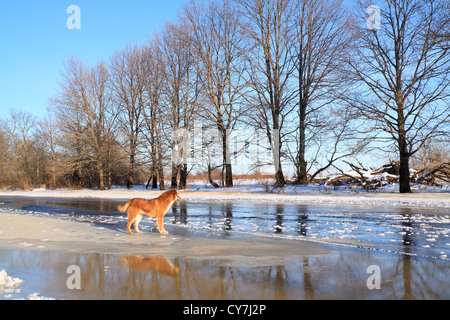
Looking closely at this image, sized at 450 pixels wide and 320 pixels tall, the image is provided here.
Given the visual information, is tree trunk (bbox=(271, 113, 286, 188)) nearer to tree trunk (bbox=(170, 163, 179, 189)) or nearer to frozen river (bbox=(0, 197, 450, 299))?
tree trunk (bbox=(170, 163, 179, 189))

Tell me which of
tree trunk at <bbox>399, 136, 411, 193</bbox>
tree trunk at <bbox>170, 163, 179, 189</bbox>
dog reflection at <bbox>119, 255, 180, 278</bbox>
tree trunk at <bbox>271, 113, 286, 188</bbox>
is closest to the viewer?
dog reflection at <bbox>119, 255, 180, 278</bbox>

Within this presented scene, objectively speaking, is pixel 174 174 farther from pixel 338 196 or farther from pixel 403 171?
pixel 403 171

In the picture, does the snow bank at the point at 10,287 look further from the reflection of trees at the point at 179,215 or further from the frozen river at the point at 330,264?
the reflection of trees at the point at 179,215

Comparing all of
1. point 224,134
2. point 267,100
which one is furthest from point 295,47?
point 224,134

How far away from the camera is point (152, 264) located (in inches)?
218

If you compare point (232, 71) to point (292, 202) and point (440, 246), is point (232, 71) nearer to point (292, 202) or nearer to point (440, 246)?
point (292, 202)

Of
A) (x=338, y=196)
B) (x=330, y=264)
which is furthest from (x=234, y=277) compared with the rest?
(x=338, y=196)

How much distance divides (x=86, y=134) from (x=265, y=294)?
37.5 m

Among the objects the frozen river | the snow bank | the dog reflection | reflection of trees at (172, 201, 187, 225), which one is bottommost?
reflection of trees at (172, 201, 187, 225)

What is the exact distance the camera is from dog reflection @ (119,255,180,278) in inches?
201

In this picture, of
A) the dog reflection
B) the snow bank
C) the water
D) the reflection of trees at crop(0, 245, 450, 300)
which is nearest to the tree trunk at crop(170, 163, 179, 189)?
the water

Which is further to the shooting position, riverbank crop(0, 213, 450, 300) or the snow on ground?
the snow on ground

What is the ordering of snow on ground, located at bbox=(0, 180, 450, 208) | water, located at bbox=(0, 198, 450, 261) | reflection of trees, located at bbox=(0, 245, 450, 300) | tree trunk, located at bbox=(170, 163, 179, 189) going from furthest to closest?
1. tree trunk, located at bbox=(170, 163, 179, 189)
2. snow on ground, located at bbox=(0, 180, 450, 208)
3. water, located at bbox=(0, 198, 450, 261)
4. reflection of trees, located at bbox=(0, 245, 450, 300)

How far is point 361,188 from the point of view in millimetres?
25703
